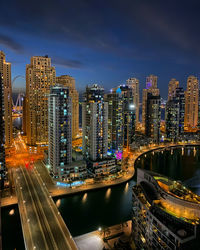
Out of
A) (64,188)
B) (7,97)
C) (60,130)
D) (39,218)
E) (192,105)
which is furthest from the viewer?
(192,105)

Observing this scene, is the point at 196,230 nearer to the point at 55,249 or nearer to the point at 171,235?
the point at 171,235

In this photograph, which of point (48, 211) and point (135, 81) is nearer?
point (48, 211)

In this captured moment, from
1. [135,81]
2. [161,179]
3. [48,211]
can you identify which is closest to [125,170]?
[48,211]

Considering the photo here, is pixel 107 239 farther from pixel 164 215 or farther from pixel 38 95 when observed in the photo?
pixel 38 95

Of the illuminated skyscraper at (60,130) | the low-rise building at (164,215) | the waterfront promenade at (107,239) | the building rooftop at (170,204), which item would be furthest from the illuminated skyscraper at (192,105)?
the low-rise building at (164,215)

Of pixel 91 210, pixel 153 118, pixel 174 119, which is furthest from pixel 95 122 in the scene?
pixel 174 119

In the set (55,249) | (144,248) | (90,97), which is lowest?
(55,249)
